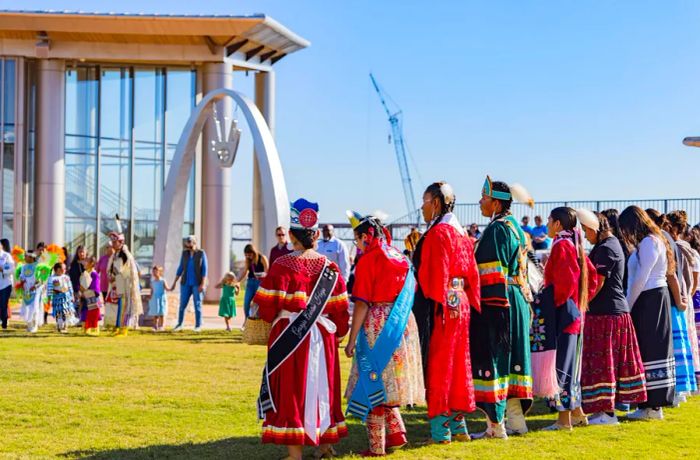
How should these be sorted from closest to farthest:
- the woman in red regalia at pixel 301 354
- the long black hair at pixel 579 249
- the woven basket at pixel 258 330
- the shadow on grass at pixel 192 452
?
the woman in red regalia at pixel 301 354, the woven basket at pixel 258 330, the shadow on grass at pixel 192 452, the long black hair at pixel 579 249

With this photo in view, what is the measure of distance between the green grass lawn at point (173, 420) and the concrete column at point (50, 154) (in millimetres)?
15213

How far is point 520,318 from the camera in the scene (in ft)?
27.7

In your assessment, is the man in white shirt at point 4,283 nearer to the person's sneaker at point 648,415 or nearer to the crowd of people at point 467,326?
the crowd of people at point 467,326

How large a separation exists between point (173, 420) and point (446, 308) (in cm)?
288

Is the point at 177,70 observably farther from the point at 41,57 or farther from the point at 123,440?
the point at 123,440

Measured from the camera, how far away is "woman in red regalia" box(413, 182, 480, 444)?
26.1ft

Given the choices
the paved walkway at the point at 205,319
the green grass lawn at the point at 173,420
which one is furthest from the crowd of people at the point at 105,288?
the green grass lawn at the point at 173,420

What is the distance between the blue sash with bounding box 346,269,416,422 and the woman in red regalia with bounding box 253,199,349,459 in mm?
166

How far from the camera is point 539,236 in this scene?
20391mm

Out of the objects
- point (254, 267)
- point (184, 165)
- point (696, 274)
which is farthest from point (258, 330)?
point (184, 165)

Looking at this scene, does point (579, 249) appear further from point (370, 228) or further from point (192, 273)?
point (192, 273)

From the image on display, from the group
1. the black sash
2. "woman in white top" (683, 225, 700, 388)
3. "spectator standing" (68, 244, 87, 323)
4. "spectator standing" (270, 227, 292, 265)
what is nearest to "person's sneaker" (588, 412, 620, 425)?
"woman in white top" (683, 225, 700, 388)

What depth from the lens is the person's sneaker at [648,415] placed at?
9.62 meters

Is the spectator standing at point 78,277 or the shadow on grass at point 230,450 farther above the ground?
the spectator standing at point 78,277
